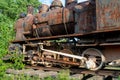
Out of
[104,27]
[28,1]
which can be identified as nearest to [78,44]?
[104,27]

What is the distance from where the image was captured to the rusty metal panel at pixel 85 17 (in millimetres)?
7766

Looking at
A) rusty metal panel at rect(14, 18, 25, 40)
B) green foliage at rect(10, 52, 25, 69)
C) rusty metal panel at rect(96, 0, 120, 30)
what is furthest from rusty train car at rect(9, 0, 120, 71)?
green foliage at rect(10, 52, 25, 69)

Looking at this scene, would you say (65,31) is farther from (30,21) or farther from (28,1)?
(28,1)

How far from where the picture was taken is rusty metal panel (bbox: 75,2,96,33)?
25.5 ft

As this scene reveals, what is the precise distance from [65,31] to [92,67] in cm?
220

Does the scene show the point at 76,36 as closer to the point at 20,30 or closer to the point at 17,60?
the point at 17,60

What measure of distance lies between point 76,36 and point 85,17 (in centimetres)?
73

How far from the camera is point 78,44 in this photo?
26.7ft

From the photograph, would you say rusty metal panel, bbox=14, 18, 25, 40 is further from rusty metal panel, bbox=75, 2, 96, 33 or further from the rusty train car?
rusty metal panel, bbox=75, 2, 96, 33

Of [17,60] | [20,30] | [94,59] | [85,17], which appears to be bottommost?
[17,60]

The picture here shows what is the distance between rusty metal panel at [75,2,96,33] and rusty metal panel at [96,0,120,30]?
0.59 metres

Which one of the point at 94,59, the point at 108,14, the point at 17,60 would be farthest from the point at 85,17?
the point at 17,60

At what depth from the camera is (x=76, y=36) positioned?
26.4ft

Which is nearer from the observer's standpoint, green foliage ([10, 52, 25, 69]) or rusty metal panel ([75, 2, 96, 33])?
rusty metal panel ([75, 2, 96, 33])
